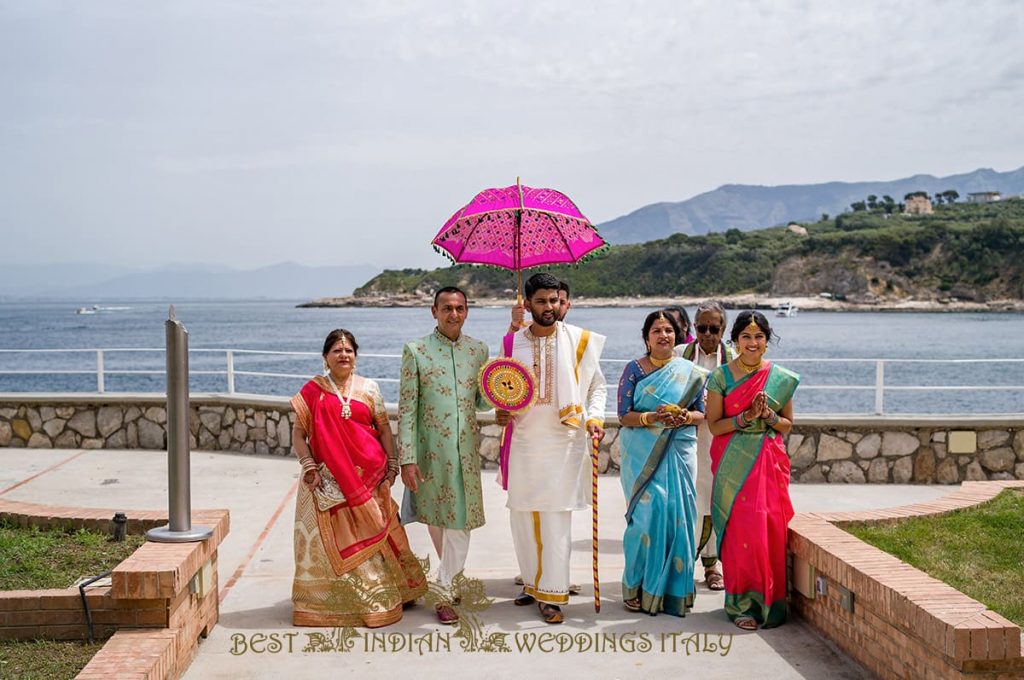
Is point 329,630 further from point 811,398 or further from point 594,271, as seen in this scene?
point 594,271

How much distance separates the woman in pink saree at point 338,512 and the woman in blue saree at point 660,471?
1271mm

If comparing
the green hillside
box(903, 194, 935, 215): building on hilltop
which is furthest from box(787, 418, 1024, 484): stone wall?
box(903, 194, 935, 215): building on hilltop

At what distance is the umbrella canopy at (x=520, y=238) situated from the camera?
5723mm

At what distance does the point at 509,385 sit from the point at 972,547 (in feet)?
9.16

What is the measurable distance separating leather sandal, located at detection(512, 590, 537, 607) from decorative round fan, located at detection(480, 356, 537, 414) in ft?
3.32

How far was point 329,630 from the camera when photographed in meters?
4.85

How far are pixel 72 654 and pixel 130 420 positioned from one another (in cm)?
688

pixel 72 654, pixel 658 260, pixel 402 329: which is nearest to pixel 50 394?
pixel 72 654

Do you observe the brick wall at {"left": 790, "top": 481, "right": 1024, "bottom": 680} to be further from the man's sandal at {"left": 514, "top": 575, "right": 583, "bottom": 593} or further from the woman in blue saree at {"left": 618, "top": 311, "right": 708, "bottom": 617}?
the man's sandal at {"left": 514, "top": 575, "right": 583, "bottom": 593}

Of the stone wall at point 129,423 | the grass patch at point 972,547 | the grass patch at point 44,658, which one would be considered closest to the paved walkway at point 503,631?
the grass patch at point 44,658

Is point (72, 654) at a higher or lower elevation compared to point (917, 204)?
lower

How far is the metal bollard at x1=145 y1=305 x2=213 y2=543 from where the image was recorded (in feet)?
14.9

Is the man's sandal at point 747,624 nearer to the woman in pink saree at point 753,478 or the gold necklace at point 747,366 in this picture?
the woman in pink saree at point 753,478

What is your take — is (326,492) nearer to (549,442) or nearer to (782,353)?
(549,442)
